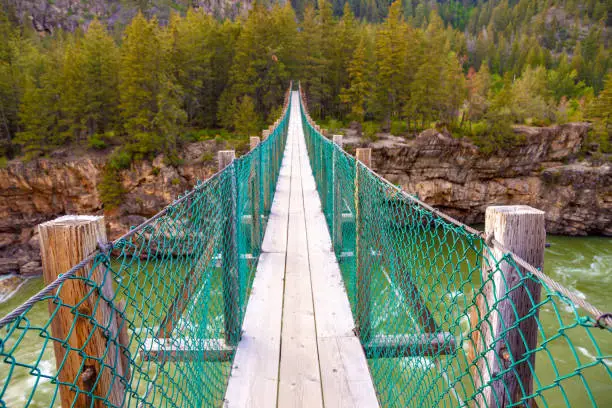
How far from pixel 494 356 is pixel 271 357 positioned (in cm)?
170

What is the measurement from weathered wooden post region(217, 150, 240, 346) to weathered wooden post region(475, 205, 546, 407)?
1.75 meters

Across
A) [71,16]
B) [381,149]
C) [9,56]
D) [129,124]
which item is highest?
[71,16]

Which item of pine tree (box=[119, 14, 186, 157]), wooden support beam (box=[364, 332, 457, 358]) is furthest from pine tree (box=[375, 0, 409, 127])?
wooden support beam (box=[364, 332, 457, 358])

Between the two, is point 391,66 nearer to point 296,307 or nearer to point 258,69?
point 258,69

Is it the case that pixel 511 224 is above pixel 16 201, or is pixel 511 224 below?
above

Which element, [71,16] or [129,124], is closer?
[129,124]

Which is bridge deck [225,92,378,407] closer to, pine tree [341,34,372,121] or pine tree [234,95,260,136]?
pine tree [234,95,260,136]

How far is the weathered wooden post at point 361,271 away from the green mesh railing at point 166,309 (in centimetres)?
89

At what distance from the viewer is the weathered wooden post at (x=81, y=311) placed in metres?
0.99

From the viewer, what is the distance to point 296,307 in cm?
311

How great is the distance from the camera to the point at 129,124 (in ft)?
76.6

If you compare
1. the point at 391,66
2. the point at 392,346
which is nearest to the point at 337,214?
the point at 392,346

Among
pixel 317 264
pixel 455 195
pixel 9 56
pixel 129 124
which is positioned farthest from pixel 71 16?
pixel 317 264

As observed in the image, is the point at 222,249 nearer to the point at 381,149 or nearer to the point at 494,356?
the point at 494,356
